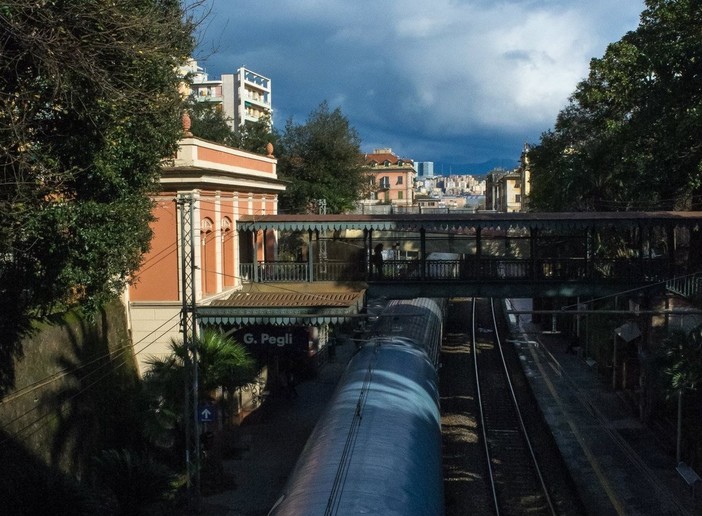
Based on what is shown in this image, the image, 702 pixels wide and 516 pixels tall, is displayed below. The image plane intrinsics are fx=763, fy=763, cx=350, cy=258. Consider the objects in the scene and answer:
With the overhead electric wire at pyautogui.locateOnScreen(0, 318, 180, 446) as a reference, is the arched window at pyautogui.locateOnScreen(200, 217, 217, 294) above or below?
above

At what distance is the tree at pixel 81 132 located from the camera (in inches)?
457

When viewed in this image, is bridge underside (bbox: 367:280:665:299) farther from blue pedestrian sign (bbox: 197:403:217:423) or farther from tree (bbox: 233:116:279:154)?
tree (bbox: 233:116:279:154)

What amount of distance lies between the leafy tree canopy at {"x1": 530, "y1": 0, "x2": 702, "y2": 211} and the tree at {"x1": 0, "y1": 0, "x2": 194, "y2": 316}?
14.2 metres

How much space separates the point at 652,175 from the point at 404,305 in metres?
8.70

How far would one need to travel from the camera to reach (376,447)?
1070 cm

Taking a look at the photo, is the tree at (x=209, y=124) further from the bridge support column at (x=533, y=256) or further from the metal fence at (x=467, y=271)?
the bridge support column at (x=533, y=256)

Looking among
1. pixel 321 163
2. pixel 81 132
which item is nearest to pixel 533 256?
pixel 81 132

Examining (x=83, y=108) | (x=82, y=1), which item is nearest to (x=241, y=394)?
(x=83, y=108)

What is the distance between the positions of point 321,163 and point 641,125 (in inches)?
897

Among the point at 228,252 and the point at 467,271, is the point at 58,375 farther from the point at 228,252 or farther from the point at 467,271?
the point at 467,271

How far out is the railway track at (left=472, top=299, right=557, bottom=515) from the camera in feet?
51.1

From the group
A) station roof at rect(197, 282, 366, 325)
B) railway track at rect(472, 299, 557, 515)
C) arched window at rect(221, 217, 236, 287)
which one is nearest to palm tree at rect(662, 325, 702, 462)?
railway track at rect(472, 299, 557, 515)

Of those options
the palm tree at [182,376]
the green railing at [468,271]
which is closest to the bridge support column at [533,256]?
the green railing at [468,271]

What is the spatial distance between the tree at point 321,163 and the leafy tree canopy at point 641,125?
41.1ft
